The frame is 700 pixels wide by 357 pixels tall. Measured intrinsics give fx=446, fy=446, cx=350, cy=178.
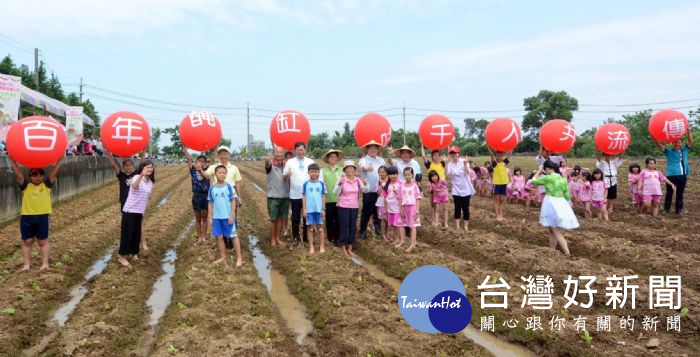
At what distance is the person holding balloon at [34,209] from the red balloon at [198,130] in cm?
183

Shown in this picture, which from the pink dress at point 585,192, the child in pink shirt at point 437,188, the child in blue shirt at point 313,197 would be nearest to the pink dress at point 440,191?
the child in pink shirt at point 437,188

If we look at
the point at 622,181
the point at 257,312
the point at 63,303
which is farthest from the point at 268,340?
the point at 622,181

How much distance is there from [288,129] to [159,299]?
3402 mm

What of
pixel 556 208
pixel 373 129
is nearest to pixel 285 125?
pixel 373 129

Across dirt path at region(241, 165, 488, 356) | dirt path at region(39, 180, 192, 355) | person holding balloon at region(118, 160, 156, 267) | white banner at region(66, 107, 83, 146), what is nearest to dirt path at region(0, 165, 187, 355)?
dirt path at region(39, 180, 192, 355)

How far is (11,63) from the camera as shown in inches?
1080

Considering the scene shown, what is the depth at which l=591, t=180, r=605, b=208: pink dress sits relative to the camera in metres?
10.3

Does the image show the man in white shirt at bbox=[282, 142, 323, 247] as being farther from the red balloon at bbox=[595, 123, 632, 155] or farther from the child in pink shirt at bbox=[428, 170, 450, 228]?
the red balloon at bbox=[595, 123, 632, 155]

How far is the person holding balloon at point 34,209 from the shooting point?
6445mm

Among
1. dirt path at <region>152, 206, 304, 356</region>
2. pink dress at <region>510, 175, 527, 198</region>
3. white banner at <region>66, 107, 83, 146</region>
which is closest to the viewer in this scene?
dirt path at <region>152, 206, 304, 356</region>

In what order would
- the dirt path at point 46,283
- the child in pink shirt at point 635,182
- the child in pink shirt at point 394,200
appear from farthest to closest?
the child in pink shirt at point 635,182 → the child in pink shirt at point 394,200 → the dirt path at point 46,283

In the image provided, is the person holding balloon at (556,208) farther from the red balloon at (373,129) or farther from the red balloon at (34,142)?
the red balloon at (34,142)

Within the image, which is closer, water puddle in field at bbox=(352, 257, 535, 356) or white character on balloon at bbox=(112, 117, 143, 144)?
water puddle in field at bbox=(352, 257, 535, 356)

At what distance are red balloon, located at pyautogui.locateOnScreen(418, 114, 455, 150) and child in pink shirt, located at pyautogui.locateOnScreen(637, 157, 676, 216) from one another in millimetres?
5292
